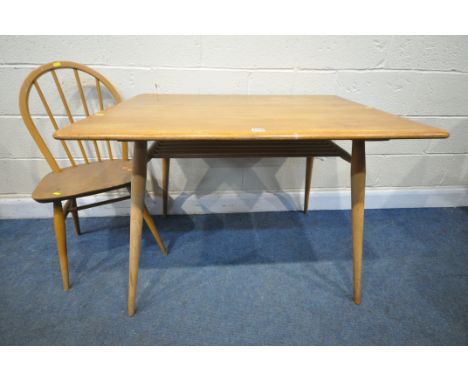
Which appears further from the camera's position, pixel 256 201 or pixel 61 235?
pixel 256 201

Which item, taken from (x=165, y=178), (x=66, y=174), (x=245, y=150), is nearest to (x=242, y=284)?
(x=245, y=150)

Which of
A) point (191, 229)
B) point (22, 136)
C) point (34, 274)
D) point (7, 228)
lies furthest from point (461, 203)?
point (7, 228)

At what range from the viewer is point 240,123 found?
70 centimetres

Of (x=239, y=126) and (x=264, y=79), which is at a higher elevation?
(x=264, y=79)

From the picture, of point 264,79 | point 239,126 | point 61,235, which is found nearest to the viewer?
point 239,126

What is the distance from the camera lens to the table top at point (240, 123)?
0.62 metres

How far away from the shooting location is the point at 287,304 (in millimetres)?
991

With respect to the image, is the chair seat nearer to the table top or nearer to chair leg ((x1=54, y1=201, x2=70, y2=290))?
chair leg ((x1=54, y1=201, x2=70, y2=290))

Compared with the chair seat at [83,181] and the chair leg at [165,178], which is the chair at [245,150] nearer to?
the chair seat at [83,181]

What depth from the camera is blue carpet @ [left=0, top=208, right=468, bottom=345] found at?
89 centimetres

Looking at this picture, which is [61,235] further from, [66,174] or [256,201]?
[256,201]

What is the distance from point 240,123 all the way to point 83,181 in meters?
0.67

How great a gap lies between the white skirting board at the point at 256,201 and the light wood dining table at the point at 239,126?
23.8 inches

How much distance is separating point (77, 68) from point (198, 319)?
3.53 ft
